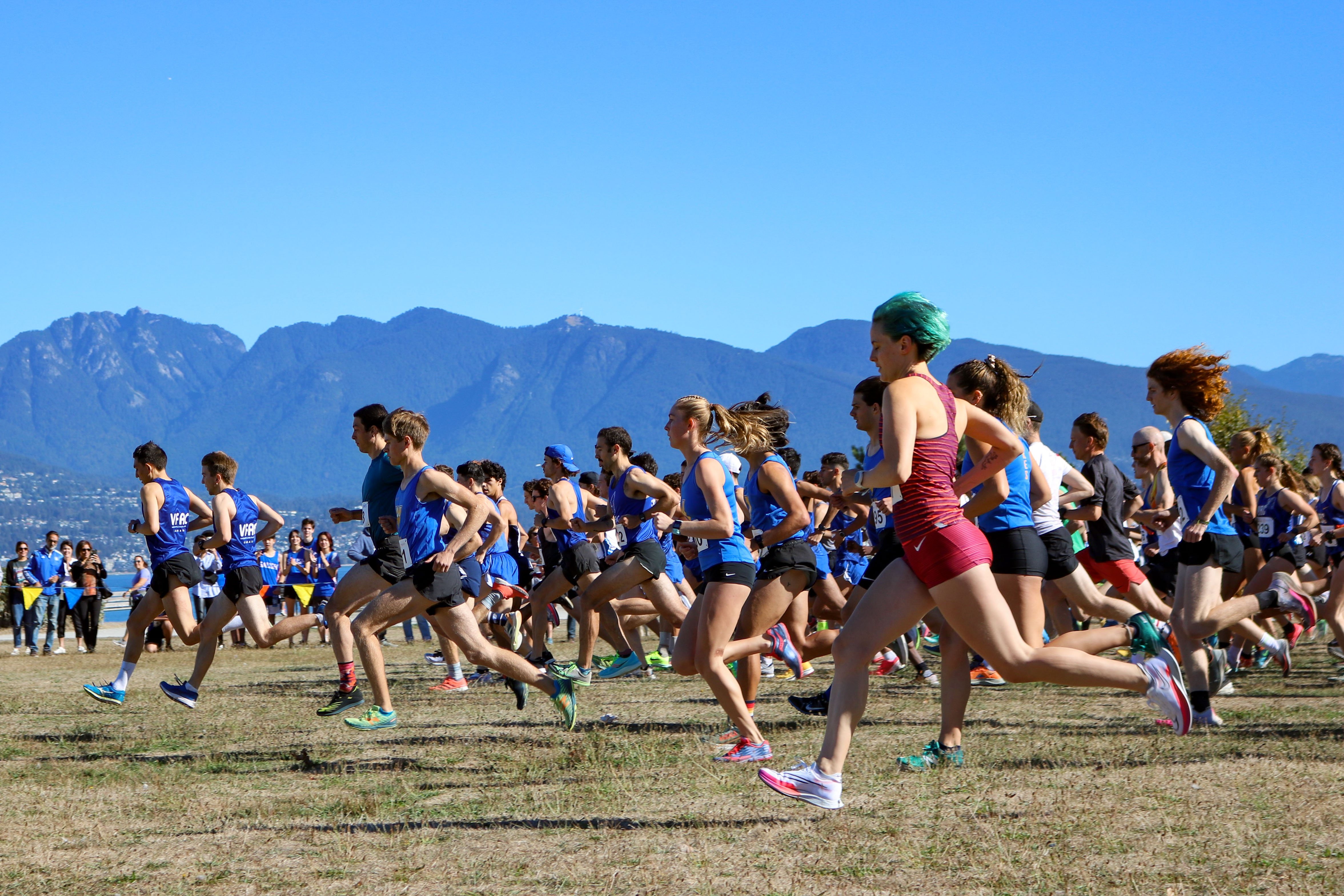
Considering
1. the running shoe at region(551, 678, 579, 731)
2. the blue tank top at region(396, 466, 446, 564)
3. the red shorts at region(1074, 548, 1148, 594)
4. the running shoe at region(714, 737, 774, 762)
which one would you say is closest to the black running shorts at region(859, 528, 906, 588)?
the running shoe at region(714, 737, 774, 762)

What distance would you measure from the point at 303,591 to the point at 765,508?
52.5 feet

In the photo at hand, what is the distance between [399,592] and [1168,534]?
15.8 feet

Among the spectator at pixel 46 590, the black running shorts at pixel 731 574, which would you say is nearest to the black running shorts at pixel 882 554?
the black running shorts at pixel 731 574

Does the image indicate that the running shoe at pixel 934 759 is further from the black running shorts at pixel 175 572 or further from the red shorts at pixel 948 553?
the black running shorts at pixel 175 572

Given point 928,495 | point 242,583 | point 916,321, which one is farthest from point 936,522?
point 242,583

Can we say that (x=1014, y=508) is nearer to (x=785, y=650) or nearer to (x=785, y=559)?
(x=785, y=559)

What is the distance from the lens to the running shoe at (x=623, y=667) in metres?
8.50

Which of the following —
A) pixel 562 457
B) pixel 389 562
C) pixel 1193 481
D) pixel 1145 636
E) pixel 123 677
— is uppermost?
pixel 562 457

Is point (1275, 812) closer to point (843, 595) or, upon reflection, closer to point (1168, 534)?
point (1168, 534)

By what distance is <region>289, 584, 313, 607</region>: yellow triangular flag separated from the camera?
858 inches

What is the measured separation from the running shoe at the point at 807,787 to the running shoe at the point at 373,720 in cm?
366

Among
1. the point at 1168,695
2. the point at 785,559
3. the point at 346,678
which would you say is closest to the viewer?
the point at 1168,695

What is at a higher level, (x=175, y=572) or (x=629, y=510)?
(x=629, y=510)

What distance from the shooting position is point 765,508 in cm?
738
